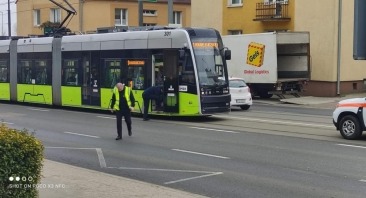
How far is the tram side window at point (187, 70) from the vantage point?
1945 cm

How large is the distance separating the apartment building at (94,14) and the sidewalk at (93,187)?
130 ft

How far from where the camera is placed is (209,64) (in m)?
19.9

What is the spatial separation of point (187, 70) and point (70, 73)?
7240 mm

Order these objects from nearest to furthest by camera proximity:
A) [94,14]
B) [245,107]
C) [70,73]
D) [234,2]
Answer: [70,73], [245,107], [234,2], [94,14]

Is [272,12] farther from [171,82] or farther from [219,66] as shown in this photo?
[171,82]

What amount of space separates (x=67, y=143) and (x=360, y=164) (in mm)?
7082

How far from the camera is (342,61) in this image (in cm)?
3284

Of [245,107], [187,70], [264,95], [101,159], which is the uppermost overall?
[187,70]

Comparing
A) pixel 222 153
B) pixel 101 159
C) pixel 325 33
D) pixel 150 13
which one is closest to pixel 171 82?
pixel 222 153

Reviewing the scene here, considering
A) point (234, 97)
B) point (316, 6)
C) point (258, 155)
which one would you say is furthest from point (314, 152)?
point (316, 6)

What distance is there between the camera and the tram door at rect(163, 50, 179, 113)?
19875mm

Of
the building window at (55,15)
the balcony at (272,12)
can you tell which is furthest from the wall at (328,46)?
the building window at (55,15)

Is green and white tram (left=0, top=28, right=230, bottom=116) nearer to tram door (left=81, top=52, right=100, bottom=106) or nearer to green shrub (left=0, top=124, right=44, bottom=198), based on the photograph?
tram door (left=81, top=52, right=100, bottom=106)

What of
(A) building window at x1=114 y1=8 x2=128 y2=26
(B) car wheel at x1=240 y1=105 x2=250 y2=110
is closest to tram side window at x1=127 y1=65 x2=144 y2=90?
(B) car wheel at x1=240 y1=105 x2=250 y2=110
